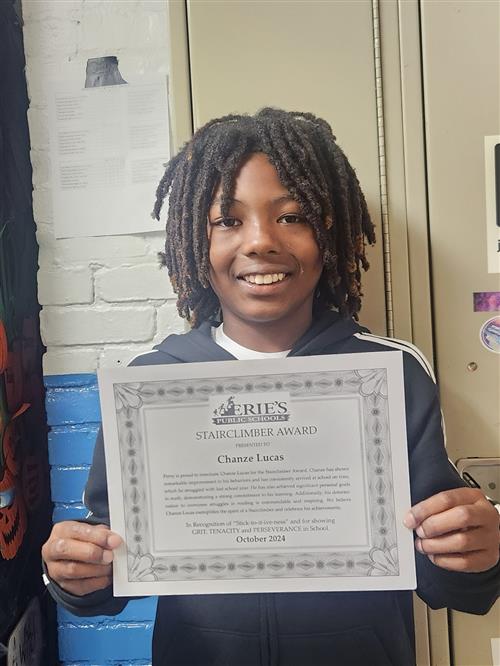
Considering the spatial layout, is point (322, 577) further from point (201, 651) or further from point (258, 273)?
point (258, 273)

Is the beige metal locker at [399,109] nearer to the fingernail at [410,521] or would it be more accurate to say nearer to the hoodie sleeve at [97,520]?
the fingernail at [410,521]

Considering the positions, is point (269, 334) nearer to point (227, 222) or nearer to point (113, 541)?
point (227, 222)

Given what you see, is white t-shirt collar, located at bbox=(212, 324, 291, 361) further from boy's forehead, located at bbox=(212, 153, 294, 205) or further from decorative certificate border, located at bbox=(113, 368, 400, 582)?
boy's forehead, located at bbox=(212, 153, 294, 205)

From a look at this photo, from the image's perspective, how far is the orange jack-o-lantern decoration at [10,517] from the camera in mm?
854

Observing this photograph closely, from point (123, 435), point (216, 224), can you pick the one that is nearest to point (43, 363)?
point (123, 435)

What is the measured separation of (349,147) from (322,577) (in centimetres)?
56

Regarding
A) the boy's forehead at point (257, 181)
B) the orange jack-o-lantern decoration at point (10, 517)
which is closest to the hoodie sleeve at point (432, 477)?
the boy's forehead at point (257, 181)

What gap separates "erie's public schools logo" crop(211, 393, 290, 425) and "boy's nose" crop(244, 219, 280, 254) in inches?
7.2

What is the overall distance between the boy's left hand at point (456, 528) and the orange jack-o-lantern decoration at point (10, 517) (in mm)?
589

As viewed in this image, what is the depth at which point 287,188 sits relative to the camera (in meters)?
0.72

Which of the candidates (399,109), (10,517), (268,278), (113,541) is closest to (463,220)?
(399,109)

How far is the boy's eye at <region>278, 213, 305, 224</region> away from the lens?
0.72 metres

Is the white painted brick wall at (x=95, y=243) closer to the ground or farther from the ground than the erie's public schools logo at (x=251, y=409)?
farther from the ground

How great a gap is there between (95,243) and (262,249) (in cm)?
28
